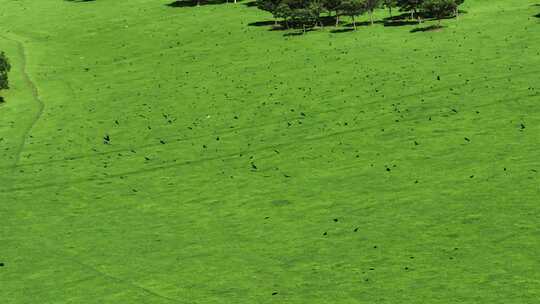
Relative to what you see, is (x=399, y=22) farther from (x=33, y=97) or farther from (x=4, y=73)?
(x=4, y=73)

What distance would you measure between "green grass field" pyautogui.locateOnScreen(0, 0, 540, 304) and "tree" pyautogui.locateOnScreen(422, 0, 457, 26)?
2.05 meters

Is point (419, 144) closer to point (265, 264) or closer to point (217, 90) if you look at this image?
point (265, 264)

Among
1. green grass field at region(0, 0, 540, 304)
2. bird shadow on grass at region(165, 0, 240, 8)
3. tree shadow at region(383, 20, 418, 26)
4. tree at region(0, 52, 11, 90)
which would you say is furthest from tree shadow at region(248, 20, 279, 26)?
tree at region(0, 52, 11, 90)

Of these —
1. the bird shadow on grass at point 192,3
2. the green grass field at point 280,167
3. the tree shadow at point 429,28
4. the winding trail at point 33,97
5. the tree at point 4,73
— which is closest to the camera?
the green grass field at point 280,167

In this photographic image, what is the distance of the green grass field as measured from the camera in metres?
36.8

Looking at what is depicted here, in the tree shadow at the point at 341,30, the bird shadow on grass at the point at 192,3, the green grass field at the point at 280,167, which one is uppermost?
the bird shadow on grass at the point at 192,3

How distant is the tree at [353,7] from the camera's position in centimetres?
9638

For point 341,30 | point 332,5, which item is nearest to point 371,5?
point 332,5

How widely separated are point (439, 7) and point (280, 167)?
44.7m

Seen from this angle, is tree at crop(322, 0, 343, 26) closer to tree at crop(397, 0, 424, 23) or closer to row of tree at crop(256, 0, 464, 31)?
row of tree at crop(256, 0, 464, 31)

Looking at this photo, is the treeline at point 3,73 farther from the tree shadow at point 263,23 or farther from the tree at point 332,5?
the tree at point 332,5

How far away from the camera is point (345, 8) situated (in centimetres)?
9719

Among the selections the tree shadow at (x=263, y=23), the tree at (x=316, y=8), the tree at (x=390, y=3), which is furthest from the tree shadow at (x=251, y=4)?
the tree at (x=390, y=3)

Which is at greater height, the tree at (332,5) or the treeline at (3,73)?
the tree at (332,5)
